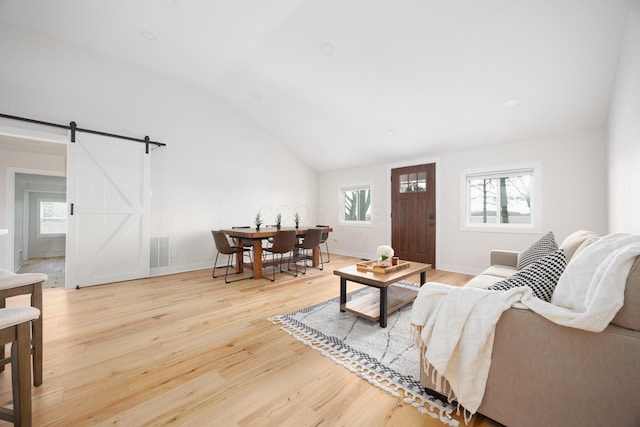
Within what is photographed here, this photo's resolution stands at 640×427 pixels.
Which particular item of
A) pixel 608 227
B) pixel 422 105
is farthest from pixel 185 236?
pixel 608 227

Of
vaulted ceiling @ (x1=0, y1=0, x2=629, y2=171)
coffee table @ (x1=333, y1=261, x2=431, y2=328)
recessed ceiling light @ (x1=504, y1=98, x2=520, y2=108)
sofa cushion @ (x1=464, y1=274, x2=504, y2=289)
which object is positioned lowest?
coffee table @ (x1=333, y1=261, x2=431, y2=328)

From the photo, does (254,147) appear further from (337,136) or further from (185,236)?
(185,236)

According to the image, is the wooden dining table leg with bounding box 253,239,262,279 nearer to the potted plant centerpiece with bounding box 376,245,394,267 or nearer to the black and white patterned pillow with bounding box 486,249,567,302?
the potted plant centerpiece with bounding box 376,245,394,267

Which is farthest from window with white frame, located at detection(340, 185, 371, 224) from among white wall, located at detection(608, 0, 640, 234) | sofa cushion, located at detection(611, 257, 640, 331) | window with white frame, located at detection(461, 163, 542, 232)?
sofa cushion, located at detection(611, 257, 640, 331)

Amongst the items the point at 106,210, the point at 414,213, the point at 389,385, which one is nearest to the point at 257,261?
the point at 106,210

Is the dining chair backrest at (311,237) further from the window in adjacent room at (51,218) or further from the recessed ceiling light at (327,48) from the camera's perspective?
the window in adjacent room at (51,218)

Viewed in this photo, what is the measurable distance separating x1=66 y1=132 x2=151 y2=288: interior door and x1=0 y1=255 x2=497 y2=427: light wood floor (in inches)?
31.3

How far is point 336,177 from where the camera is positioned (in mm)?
6527

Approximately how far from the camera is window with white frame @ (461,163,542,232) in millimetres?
3814

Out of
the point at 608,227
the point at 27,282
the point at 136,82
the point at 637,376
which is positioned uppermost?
the point at 136,82

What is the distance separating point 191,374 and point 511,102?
4432mm

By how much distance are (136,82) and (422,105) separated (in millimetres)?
4460

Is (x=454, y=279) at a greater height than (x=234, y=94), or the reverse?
(x=234, y=94)

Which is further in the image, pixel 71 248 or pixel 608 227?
pixel 71 248
